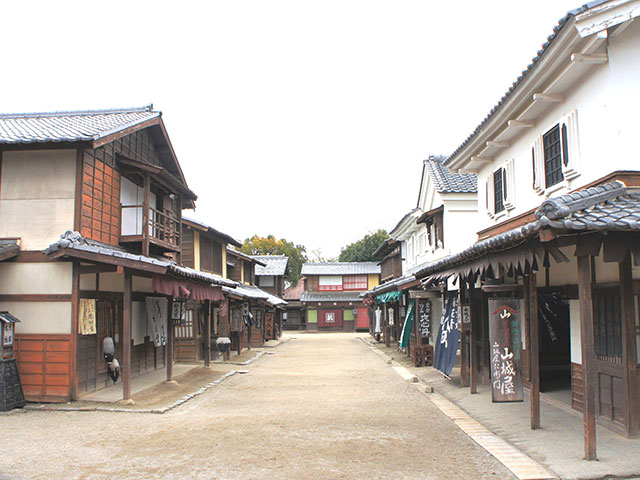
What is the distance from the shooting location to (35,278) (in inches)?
474

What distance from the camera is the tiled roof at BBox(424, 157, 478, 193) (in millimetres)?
20484

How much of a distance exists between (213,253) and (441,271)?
1731 cm

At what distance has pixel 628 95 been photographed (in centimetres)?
813

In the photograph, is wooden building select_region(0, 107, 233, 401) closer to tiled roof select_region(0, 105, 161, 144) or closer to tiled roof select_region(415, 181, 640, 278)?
tiled roof select_region(0, 105, 161, 144)

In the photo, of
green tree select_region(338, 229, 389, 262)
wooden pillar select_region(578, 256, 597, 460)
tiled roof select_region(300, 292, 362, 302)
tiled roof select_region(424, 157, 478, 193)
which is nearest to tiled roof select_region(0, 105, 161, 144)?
wooden pillar select_region(578, 256, 597, 460)

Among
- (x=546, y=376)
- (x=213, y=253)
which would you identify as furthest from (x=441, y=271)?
(x=213, y=253)

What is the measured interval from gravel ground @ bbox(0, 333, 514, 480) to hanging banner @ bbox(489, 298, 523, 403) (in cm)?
115

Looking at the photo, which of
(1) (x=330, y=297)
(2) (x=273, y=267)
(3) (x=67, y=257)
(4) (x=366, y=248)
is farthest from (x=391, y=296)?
(4) (x=366, y=248)

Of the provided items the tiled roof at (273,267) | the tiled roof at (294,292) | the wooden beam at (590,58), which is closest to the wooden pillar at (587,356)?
the wooden beam at (590,58)

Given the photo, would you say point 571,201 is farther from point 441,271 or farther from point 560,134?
point 441,271

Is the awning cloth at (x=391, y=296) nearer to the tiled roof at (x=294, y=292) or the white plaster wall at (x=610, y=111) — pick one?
the white plaster wall at (x=610, y=111)

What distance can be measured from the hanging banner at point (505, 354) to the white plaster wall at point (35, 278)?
931 cm

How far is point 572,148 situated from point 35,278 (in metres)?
11.7

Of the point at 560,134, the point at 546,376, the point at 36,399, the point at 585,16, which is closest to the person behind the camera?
the point at 585,16
